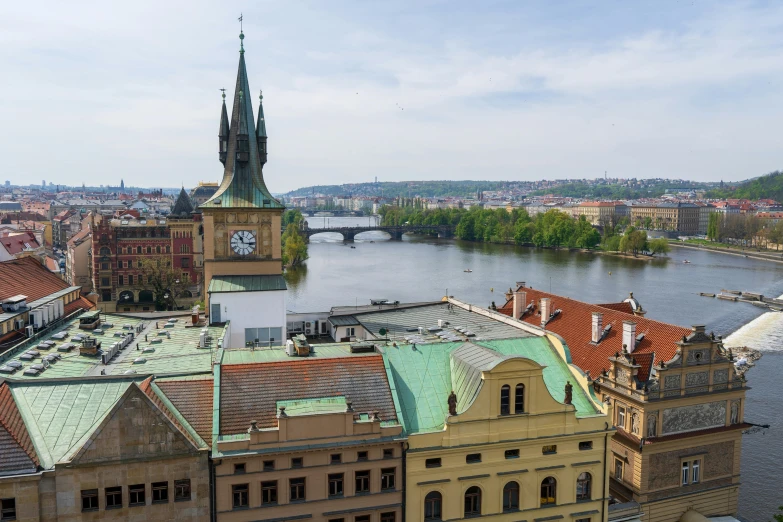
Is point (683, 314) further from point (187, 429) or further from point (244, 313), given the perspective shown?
point (187, 429)

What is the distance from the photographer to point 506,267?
131000 mm

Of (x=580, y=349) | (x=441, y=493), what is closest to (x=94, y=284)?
(x=580, y=349)

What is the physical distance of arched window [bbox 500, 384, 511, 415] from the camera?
22.9 metres

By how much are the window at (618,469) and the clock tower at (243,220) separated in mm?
17449

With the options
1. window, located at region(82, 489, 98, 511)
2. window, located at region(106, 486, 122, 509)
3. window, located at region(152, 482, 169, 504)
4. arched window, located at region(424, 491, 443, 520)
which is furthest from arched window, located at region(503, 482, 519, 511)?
window, located at region(82, 489, 98, 511)

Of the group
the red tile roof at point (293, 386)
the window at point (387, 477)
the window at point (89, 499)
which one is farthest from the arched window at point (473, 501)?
the window at point (89, 499)

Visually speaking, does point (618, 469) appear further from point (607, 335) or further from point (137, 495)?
point (137, 495)

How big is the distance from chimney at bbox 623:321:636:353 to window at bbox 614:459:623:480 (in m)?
5.52

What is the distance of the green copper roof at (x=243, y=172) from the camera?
119ft

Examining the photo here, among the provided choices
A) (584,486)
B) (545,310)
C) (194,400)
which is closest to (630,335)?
(545,310)

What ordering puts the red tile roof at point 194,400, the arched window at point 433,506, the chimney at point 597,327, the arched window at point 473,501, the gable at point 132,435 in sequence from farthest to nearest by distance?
the chimney at point 597,327 < the arched window at point 473,501 < the arched window at point 433,506 < the red tile roof at point 194,400 < the gable at point 132,435

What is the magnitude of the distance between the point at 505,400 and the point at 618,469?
10733 mm

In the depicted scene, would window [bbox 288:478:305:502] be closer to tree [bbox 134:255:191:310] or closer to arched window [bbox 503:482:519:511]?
arched window [bbox 503:482:519:511]

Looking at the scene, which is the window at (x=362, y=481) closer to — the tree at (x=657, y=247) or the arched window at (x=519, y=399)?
the arched window at (x=519, y=399)
